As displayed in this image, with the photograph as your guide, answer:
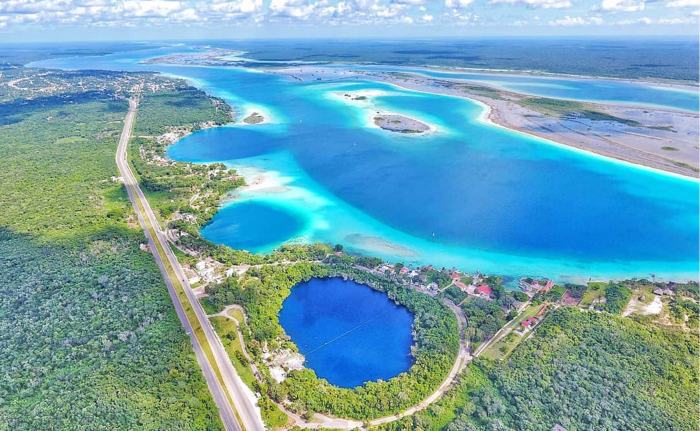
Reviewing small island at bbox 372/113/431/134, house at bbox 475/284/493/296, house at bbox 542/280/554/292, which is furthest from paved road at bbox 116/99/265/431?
small island at bbox 372/113/431/134

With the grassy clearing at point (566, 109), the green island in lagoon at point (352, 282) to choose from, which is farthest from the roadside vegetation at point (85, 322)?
the grassy clearing at point (566, 109)

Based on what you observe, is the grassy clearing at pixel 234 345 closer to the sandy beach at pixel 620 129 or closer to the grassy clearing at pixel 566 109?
the sandy beach at pixel 620 129

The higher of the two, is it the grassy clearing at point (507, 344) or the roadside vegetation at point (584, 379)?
the roadside vegetation at point (584, 379)

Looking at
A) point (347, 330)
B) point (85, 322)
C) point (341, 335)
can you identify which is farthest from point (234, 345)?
point (85, 322)

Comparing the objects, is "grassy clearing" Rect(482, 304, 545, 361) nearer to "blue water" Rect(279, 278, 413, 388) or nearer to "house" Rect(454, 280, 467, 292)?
"house" Rect(454, 280, 467, 292)

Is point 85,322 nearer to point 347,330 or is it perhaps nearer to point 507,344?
point 347,330

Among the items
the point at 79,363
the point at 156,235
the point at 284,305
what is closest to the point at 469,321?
the point at 284,305
